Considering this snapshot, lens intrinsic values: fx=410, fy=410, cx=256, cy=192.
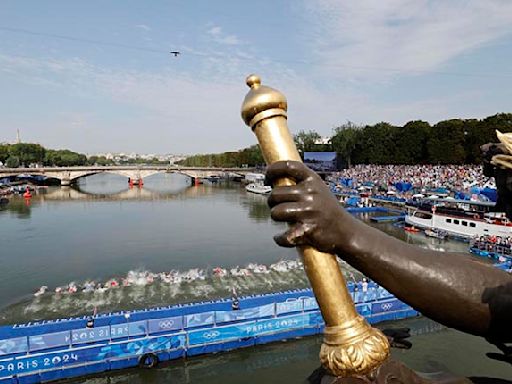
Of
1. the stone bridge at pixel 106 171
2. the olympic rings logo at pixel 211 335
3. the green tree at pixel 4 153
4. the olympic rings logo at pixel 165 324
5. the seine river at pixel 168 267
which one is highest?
the green tree at pixel 4 153

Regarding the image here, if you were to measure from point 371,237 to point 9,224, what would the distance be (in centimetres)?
4325

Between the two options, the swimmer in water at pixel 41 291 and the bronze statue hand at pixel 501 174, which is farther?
the swimmer in water at pixel 41 291

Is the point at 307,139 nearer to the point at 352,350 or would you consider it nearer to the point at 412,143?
the point at 412,143

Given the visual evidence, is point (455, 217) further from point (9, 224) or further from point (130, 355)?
point (9, 224)

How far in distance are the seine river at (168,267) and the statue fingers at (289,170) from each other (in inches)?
82.8

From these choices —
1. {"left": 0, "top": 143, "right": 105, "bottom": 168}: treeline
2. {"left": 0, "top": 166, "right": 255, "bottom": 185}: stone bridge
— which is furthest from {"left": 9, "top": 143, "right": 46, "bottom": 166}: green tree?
{"left": 0, "top": 166, "right": 255, "bottom": 185}: stone bridge

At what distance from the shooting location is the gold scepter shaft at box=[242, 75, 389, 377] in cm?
218

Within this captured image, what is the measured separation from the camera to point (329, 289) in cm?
219

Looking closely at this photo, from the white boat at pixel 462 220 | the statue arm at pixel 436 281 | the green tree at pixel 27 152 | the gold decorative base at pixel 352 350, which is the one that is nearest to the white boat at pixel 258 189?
the white boat at pixel 462 220

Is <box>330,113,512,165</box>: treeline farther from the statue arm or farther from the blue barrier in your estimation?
the statue arm

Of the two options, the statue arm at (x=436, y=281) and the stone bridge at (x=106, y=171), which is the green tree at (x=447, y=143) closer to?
the stone bridge at (x=106, y=171)

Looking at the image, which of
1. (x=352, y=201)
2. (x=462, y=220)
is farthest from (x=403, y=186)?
(x=462, y=220)

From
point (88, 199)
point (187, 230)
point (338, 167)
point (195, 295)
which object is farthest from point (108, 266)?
point (338, 167)

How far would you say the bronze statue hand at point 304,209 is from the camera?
213cm
